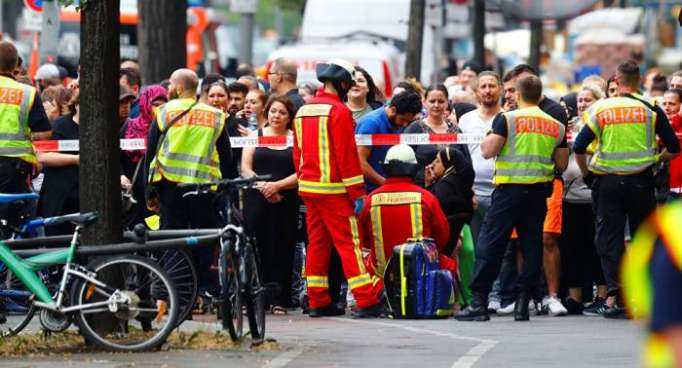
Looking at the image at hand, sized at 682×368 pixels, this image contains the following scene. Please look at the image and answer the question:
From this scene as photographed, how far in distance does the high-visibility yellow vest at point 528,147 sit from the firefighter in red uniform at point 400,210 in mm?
730

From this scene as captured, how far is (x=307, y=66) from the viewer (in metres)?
27.6

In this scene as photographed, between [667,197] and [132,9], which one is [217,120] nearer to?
[667,197]

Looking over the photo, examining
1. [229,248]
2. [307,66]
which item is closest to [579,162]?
[229,248]

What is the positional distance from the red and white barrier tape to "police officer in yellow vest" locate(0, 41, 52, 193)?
106 centimetres

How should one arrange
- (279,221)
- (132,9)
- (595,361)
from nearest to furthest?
(595,361), (279,221), (132,9)

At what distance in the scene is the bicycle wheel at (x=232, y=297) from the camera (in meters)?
10.1

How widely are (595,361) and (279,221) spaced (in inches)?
162

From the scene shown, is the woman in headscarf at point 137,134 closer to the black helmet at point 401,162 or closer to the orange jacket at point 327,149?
the orange jacket at point 327,149

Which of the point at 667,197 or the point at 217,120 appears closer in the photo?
the point at 217,120

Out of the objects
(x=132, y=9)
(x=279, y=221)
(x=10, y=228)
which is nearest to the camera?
(x=10, y=228)

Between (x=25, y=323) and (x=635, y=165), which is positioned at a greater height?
(x=635, y=165)

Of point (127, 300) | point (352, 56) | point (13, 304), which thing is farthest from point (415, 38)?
point (127, 300)

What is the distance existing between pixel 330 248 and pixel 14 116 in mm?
2537

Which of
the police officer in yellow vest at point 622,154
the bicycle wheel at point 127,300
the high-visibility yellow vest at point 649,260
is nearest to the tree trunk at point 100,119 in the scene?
the bicycle wheel at point 127,300
